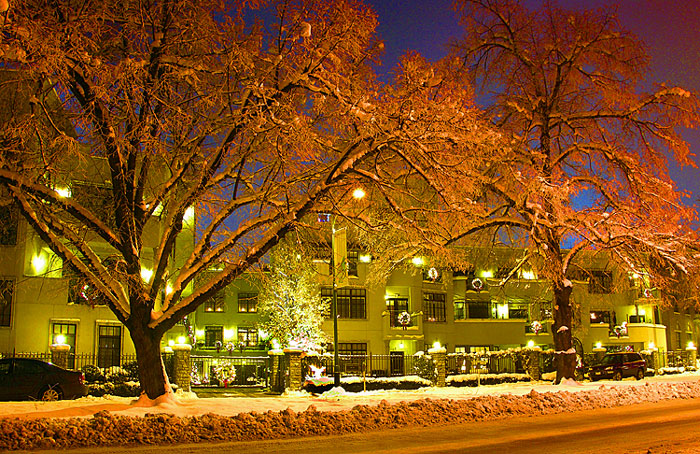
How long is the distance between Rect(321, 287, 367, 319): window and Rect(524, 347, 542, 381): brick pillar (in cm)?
1096

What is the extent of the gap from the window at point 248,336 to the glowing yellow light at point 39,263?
19.3 meters

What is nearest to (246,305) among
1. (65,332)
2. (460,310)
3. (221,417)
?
(460,310)

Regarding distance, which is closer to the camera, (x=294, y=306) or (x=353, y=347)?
(x=294, y=306)

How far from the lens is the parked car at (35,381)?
65.5ft

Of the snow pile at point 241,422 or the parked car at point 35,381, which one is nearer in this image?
the snow pile at point 241,422

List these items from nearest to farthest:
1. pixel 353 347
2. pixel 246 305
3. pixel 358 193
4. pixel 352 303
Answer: pixel 358 193
pixel 353 347
pixel 352 303
pixel 246 305

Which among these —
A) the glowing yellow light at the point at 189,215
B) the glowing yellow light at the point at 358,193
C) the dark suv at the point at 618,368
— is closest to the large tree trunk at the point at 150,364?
the glowing yellow light at the point at 189,215

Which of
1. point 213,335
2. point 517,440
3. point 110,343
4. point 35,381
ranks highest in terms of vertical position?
point 213,335

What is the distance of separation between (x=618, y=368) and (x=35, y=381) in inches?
1246

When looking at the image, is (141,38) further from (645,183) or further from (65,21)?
(645,183)

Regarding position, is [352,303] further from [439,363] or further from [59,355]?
[59,355]

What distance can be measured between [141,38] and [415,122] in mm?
6486

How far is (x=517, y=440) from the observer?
1308 cm

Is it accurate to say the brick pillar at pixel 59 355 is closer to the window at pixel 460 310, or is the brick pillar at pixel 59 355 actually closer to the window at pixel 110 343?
the window at pixel 110 343
